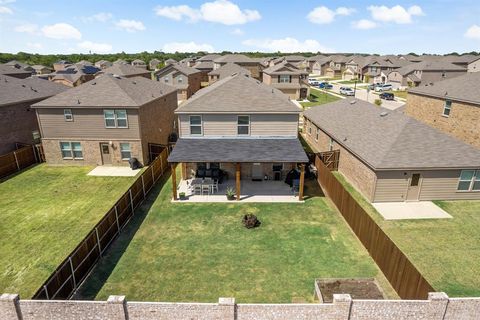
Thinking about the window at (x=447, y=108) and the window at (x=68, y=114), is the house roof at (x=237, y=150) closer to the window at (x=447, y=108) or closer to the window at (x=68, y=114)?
the window at (x=68, y=114)

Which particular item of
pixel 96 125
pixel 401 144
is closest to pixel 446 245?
pixel 401 144

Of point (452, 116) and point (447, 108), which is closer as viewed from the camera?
point (452, 116)

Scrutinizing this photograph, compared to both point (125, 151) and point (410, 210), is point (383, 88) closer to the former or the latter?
point (410, 210)

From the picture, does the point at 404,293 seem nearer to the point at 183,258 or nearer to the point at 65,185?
the point at 183,258

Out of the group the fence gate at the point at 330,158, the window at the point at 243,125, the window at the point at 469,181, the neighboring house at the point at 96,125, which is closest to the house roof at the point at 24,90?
the neighboring house at the point at 96,125

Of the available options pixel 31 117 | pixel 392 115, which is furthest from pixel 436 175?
pixel 31 117
